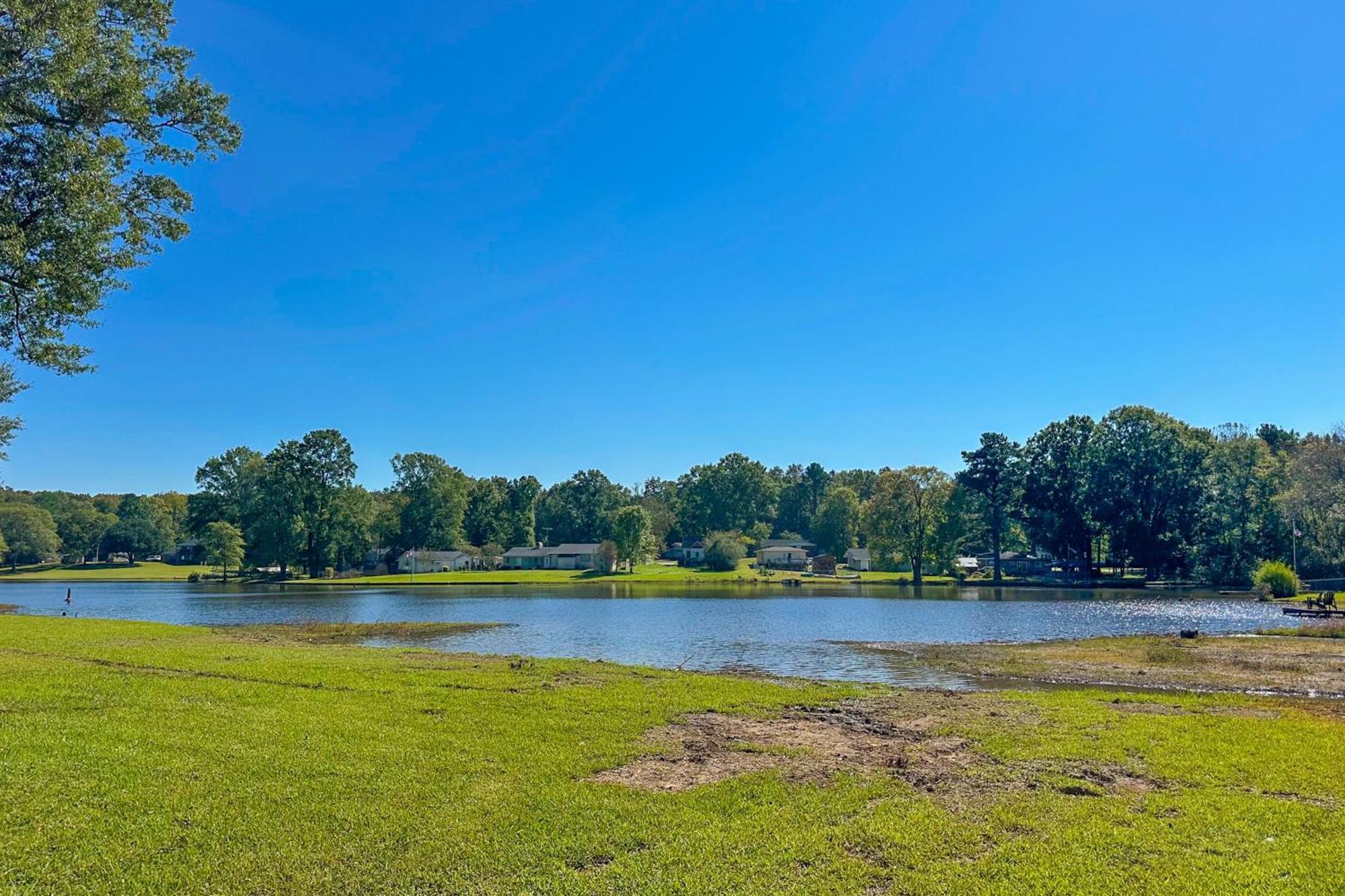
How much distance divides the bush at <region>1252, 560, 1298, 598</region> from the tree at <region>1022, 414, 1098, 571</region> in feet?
115

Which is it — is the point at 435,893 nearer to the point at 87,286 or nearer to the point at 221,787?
the point at 221,787

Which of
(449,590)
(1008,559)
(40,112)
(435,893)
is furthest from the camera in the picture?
(1008,559)

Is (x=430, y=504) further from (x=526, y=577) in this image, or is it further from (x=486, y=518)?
(x=526, y=577)

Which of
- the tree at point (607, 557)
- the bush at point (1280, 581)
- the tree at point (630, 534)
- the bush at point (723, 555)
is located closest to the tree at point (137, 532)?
the tree at point (607, 557)

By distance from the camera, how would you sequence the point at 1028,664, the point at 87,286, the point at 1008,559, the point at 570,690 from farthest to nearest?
the point at 1008,559 < the point at 1028,664 < the point at 570,690 < the point at 87,286

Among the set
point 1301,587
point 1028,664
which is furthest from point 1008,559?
point 1028,664

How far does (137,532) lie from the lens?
484 ft

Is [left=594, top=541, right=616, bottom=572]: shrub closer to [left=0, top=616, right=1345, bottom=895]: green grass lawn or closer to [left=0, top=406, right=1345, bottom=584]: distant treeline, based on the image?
[left=0, top=406, right=1345, bottom=584]: distant treeline

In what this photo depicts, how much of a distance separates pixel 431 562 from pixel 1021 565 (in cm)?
8503

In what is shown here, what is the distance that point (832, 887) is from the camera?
21.4 feet

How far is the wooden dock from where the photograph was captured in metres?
40.2

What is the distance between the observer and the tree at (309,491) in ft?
342

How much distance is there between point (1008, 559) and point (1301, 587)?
48752 millimetres

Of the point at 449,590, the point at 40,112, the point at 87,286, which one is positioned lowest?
the point at 449,590
